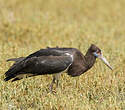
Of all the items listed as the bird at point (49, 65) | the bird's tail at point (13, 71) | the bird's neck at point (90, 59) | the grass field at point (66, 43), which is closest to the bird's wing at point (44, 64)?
the bird at point (49, 65)

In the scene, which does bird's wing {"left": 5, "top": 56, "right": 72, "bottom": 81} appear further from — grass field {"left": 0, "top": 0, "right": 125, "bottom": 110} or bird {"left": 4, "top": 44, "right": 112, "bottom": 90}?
grass field {"left": 0, "top": 0, "right": 125, "bottom": 110}

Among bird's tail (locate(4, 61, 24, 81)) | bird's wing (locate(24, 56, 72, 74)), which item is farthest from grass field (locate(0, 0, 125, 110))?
bird's wing (locate(24, 56, 72, 74))

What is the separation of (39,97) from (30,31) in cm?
488

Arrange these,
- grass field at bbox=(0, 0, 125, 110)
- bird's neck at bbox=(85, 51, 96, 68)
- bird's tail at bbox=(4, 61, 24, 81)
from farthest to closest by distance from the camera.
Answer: bird's neck at bbox=(85, 51, 96, 68) → bird's tail at bbox=(4, 61, 24, 81) → grass field at bbox=(0, 0, 125, 110)

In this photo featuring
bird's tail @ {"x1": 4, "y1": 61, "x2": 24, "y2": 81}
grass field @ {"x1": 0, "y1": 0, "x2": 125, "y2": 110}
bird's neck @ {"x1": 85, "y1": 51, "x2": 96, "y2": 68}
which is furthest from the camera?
bird's neck @ {"x1": 85, "y1": 51, "x2": 96, "y2": 68}

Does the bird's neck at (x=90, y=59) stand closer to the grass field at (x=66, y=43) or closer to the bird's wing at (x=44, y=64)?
the grass field at (x=66, y=43)

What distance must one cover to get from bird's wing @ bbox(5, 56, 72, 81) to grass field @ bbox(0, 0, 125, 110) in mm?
236

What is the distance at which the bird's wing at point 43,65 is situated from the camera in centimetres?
657

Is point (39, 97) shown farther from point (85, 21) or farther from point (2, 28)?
point (85, 21)

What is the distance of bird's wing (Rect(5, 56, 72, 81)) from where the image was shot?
6574 mm

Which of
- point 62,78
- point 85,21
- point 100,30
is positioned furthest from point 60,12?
point 62,78

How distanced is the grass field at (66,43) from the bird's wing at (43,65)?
0.77 ft

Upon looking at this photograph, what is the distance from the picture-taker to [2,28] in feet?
35.9

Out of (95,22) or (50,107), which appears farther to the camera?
(95,22)
